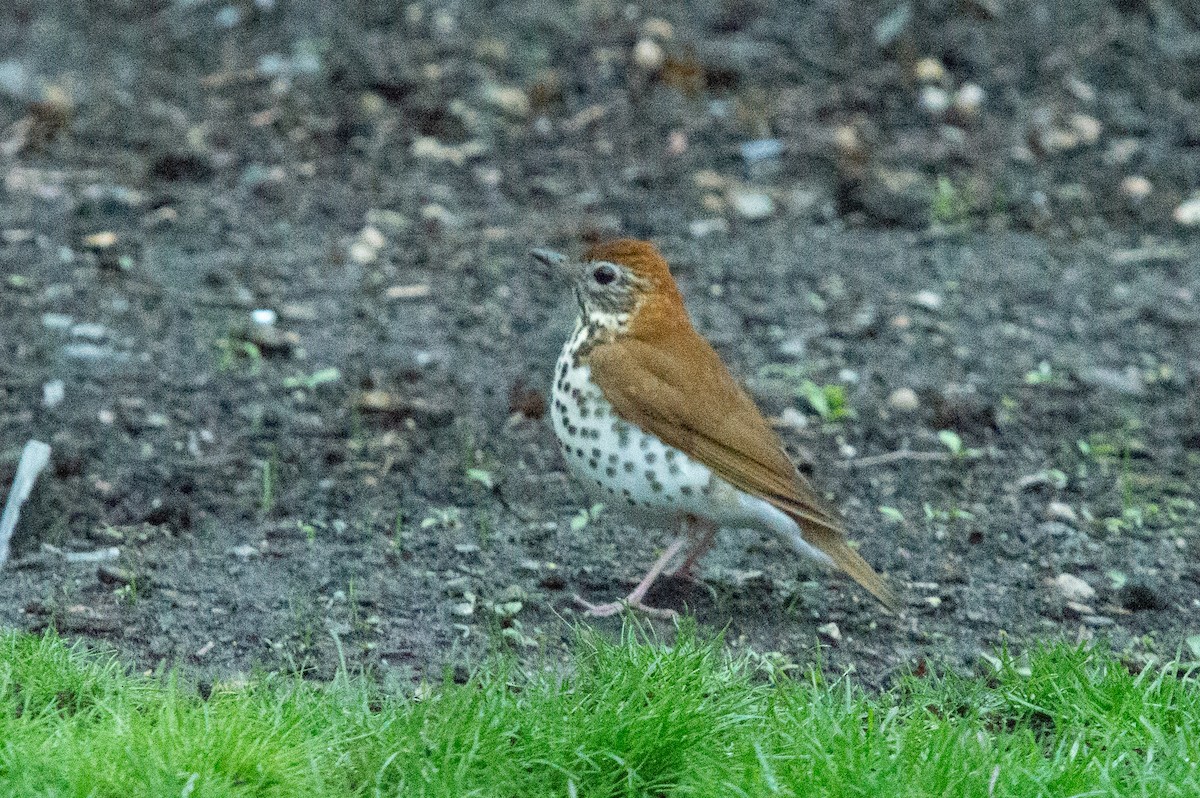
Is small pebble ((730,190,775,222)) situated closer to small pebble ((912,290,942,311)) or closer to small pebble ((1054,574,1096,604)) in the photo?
small pebble ((912,290,942,311))

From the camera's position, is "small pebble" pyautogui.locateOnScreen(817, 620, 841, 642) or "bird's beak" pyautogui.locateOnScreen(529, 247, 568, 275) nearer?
"small pebble" pyautogui.locateOnScreen(817, 620, 841, 642)

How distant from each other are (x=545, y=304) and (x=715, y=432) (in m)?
2.41

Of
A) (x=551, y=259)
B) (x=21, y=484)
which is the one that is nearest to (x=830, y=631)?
(x=551, y=259)

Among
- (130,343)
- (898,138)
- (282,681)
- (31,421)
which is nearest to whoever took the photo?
(282,681)

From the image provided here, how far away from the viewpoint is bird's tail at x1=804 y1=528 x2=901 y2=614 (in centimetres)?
482

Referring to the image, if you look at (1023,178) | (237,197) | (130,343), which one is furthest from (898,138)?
(130,343)

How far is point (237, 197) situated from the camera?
25.4ft

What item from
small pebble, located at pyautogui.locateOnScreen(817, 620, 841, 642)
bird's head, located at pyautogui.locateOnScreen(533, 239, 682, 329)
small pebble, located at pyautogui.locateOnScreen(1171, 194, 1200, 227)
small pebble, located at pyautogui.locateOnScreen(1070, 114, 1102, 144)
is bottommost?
small pebble, located at pyautogui.locateOnScreen(817, 620, 841, 642)

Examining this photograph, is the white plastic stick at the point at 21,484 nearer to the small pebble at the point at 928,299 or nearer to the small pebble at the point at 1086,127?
the small pebble at the point at 928,299

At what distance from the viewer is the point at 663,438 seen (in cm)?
480

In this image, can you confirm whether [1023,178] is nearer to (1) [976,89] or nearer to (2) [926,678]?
(1) [976,89]

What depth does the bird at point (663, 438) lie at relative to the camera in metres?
4.80

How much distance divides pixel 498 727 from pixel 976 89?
5.71m

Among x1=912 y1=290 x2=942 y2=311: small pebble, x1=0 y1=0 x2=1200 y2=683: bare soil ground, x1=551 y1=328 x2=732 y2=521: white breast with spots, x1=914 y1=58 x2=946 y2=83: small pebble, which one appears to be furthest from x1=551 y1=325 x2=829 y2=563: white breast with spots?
x1=914 y1=58 x2=946 y2=83: small pebble
